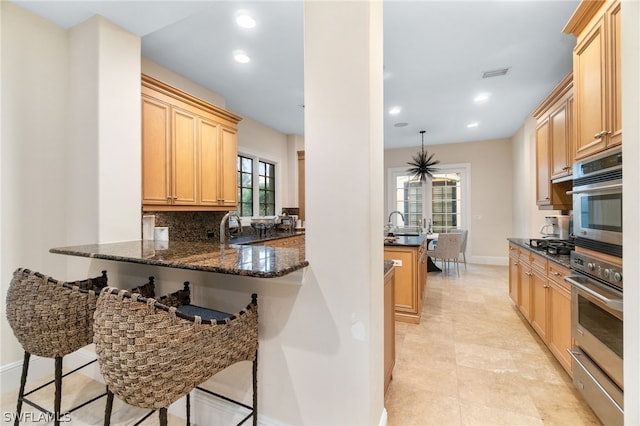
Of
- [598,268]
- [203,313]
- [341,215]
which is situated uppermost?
[341,215]

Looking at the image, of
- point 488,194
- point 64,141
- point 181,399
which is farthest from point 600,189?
point 488,194

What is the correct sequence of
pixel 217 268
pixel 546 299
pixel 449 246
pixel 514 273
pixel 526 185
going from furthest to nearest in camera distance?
pixel 449 246 → pixel 526 185 → pixel 514 273 → pixel 546 299 → pixel 217 268

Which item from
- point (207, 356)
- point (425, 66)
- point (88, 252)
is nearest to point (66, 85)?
point (88, 252)

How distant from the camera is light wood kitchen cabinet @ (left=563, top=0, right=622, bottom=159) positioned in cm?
159

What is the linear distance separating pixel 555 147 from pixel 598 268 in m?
1.76

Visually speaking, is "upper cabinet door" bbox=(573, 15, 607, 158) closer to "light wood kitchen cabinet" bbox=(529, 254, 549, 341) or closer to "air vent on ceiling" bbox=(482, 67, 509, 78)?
"light wood kitchen cabinet" bbox=(529, 254, 549, 341)

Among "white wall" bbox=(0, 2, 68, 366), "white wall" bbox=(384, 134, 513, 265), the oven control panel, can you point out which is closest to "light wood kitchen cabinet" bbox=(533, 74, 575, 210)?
the oven control panel

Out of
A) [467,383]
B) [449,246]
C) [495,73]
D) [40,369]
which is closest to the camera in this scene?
[467,383]

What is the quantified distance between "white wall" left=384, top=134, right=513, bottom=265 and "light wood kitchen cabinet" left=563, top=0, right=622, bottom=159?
4551 mm

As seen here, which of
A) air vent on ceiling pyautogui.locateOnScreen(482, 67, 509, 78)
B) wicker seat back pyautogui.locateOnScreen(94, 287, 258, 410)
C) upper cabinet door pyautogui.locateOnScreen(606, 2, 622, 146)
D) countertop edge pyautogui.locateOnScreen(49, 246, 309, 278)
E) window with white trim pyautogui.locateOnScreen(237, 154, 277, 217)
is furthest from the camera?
window with white trim pyautogui.locateOnScreen(237, 154, 277, 217)

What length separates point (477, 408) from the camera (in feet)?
5.99

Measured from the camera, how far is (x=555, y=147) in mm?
2875

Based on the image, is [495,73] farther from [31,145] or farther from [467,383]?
[31,145]

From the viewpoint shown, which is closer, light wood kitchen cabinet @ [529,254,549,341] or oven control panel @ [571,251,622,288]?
oven control panel @ [571,251,622,288]
